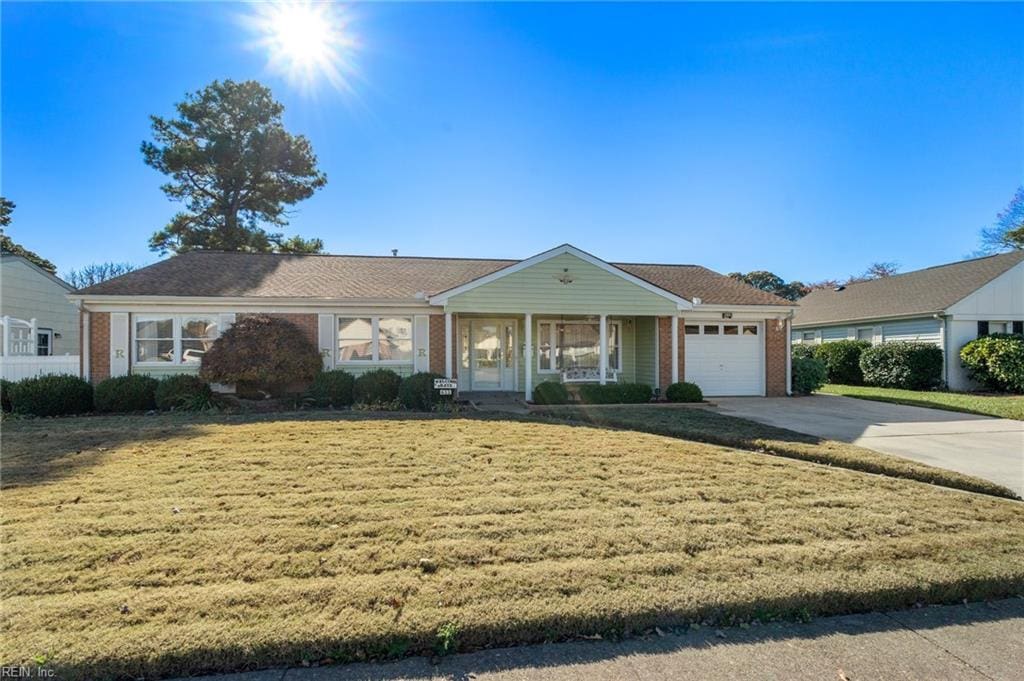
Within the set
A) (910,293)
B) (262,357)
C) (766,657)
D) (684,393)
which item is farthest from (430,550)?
(910,293)

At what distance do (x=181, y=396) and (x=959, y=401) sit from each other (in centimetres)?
2194

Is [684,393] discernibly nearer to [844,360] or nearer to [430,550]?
[430,550]

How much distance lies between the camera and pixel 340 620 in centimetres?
290

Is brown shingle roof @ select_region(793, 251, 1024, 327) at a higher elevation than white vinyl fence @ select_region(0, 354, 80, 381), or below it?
higher

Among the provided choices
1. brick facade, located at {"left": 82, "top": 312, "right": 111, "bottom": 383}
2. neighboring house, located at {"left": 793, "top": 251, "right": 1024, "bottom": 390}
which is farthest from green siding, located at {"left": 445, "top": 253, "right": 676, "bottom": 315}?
neighboring house, located at {"left": 793, "top": 251, "right": 1024, "bottom": 390}

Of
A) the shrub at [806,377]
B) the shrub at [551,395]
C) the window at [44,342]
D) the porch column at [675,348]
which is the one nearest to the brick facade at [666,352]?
the porch column at [675,348]

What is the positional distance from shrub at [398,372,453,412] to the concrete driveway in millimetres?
7436

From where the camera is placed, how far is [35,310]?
18438 mm

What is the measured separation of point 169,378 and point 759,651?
44.4 feet

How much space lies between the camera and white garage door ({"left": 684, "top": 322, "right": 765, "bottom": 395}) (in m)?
15.5

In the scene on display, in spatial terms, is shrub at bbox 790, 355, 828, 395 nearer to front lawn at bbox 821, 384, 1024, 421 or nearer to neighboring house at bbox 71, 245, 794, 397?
neighboring house at bbox 71, 245, 794, 397

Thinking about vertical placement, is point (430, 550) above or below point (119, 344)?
below

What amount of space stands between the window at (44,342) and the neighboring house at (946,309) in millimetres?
34813

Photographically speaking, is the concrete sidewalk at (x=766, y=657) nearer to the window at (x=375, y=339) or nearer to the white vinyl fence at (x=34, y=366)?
the window at (x=375, y=339)
